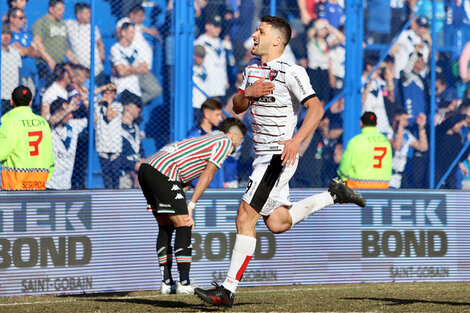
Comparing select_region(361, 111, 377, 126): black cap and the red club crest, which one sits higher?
the red club crest

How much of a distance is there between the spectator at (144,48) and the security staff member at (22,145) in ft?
8.50

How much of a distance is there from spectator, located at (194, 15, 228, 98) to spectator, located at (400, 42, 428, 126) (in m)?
3.08

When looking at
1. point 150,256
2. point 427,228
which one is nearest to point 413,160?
point 427,228

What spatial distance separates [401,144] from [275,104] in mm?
7707

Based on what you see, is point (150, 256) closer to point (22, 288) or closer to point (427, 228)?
point (22, 288)

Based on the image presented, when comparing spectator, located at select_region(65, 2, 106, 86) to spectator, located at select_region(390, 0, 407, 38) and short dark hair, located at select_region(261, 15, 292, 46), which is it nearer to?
spectator, located at select_region(390, 0, 407, 38)

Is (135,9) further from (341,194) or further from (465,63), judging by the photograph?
(341,194)

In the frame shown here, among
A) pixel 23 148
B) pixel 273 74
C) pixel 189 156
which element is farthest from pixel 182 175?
pixel 23 148

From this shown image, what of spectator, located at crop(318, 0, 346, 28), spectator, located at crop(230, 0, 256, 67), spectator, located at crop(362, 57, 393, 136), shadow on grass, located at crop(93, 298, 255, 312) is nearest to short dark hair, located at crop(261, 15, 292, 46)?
shadow on grass, located at crop(93, 298, 255, 312)

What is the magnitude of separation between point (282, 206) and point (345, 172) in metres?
5.41

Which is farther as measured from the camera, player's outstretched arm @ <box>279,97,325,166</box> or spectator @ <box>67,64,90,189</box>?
spectator @ <box>67,64,90,189</box>

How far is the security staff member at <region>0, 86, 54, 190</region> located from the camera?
33.7 ft

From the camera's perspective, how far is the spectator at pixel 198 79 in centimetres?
1312

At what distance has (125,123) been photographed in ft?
41.5
